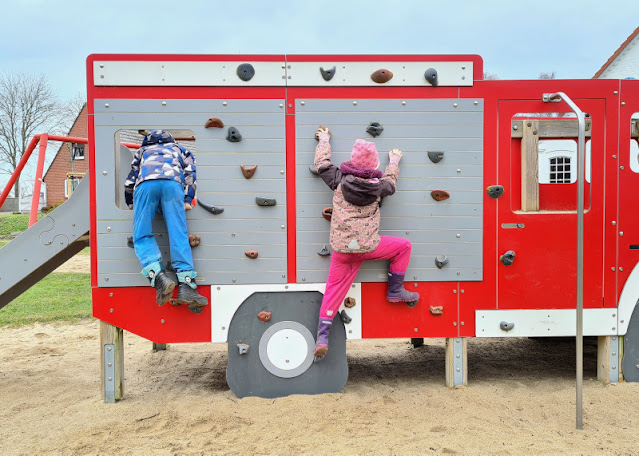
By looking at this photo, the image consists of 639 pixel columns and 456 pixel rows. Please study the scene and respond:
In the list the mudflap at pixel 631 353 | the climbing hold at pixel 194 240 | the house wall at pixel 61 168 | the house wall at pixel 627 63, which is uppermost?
the house wall at pixel 627 63

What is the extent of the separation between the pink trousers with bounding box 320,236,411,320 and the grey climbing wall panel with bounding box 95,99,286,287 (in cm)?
41

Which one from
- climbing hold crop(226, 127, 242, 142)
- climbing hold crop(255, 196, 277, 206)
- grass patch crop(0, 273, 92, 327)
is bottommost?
grass patch crop(0, 273, 92, 327)

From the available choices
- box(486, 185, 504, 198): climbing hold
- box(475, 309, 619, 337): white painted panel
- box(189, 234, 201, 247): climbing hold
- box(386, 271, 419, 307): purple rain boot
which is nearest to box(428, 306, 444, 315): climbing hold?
box(386, 271, 419, 307): purple rain boot

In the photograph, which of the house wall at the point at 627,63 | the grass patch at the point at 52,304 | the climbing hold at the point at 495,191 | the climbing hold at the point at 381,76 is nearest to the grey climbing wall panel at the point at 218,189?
the climbing hold at the point at 381,76

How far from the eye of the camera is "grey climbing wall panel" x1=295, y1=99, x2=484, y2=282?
4461 millimetres

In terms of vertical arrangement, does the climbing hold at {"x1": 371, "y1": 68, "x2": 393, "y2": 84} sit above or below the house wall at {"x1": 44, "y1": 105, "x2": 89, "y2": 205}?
below

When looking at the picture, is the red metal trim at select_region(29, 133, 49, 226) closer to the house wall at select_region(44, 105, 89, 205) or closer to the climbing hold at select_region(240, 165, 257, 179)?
the climbing hold at select_region(240, 165, 257, 179)

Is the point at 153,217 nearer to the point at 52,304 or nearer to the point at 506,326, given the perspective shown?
the point at 506,326

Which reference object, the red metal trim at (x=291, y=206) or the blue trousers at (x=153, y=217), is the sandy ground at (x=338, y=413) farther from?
the blue trousers at (x=153, y=217)

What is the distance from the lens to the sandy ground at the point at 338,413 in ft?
11.9

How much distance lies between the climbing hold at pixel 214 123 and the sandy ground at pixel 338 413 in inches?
85.8

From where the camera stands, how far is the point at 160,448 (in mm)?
3629

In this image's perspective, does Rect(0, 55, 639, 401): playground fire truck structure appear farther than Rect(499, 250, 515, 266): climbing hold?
Result: No

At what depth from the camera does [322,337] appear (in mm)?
4359
